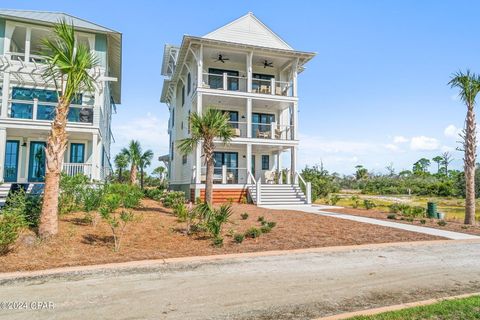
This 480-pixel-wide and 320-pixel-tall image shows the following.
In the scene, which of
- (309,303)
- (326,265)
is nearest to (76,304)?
(309,303)

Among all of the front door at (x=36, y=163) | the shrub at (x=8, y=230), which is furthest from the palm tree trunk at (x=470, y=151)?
the front door at (x=36, y=163)

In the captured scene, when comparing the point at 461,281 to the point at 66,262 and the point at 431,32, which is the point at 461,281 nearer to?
the point at 66,262

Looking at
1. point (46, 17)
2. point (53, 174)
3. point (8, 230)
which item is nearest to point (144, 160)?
point (46, 17)

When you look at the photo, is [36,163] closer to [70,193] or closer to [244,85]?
[70,193]

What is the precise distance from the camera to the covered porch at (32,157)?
17047 mm

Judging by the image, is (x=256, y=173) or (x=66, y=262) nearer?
(x=66, y=262)

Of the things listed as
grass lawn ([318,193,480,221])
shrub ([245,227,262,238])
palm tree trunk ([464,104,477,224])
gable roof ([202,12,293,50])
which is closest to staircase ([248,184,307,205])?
grass lawn ([318,193,480,221])

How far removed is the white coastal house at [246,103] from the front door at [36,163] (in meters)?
8.58

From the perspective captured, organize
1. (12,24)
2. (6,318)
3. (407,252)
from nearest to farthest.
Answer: (6,318)
(407,252)
(12,24)

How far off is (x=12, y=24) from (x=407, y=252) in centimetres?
2120

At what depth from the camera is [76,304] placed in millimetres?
4473

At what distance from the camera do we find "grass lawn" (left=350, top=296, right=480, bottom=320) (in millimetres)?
4008

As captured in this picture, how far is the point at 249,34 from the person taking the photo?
69.7ft

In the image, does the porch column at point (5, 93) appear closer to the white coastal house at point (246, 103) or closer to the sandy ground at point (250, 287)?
the white coastal house at point (246, 103)
